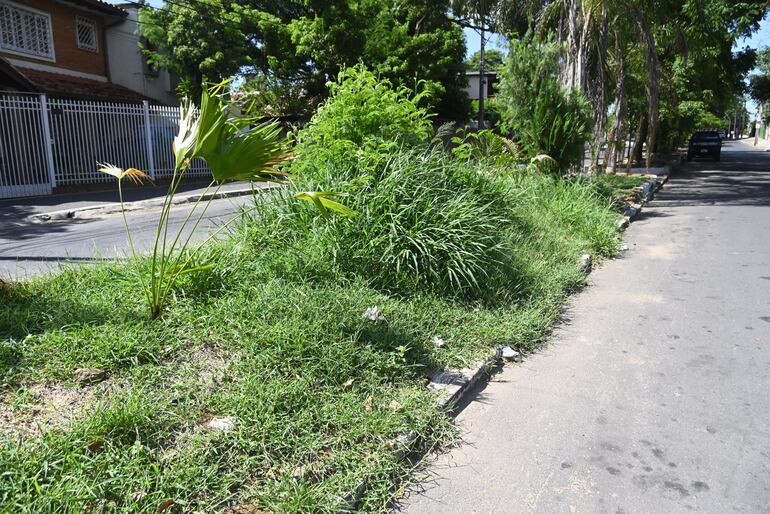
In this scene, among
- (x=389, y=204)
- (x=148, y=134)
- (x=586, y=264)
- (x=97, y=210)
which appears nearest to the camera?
(x=389, y=204)

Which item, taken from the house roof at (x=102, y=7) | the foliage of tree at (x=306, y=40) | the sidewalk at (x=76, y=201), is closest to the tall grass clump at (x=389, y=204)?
the sidewalk at (x=76, y=201)

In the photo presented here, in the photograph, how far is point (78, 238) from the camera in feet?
30.0

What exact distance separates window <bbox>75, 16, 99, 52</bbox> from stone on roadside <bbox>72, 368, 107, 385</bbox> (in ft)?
73.4

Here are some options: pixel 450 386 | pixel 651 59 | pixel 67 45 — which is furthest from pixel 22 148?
pixel 651 59

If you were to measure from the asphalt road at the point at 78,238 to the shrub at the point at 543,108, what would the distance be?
641cm

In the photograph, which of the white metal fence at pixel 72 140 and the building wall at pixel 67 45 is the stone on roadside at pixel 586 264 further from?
the building wall at pixel 67 45

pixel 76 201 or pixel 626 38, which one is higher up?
pixel 626 38

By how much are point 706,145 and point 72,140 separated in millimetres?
34859

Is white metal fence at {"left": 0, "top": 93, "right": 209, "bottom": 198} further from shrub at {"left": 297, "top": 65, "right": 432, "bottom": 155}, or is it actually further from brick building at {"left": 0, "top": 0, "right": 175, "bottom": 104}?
shrub at {"left": 297, "top": 65, "right": 432, "bottom": 155}

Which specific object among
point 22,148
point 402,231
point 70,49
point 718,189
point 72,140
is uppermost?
point 70,49

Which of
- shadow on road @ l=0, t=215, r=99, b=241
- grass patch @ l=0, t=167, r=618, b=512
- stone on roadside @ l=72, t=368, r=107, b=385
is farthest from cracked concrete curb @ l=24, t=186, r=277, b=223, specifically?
stone on roadside @ l=72, t=368, r=107, b=385

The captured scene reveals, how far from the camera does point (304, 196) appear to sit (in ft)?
13.3

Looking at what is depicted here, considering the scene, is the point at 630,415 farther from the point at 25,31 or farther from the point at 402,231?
the point at 25,31

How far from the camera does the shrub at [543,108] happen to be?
11.7 meters
